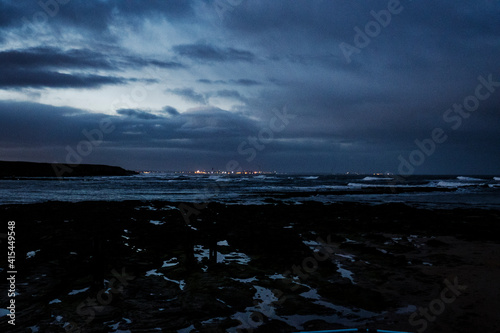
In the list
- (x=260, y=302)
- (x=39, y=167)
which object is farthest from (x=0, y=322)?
(x=39, y=167)

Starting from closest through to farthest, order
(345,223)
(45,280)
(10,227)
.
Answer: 1. (45,280)
2. (10,227)
3. (345,223)

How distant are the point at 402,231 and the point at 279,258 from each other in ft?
29.4

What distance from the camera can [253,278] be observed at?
898 centimetres

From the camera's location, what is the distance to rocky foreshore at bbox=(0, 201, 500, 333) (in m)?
6.43

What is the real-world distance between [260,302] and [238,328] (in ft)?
4.23

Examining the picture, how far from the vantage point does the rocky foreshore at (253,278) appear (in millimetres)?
6430

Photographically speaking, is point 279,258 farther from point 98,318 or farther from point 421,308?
point 98,318

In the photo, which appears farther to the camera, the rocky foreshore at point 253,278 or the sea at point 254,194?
the sea at point 254,194

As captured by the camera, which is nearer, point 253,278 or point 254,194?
point 253,278

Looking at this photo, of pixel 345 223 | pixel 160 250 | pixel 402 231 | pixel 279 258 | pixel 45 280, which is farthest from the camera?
pixel 345 223

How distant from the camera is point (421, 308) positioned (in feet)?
23.1

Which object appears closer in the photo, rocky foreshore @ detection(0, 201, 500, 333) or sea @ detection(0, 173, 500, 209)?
rocky foreshore @ detection(0, 201, 500, 333)

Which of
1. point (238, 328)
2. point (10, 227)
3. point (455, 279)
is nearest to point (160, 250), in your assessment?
point (238, 328)

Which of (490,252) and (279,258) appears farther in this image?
(490,252)
